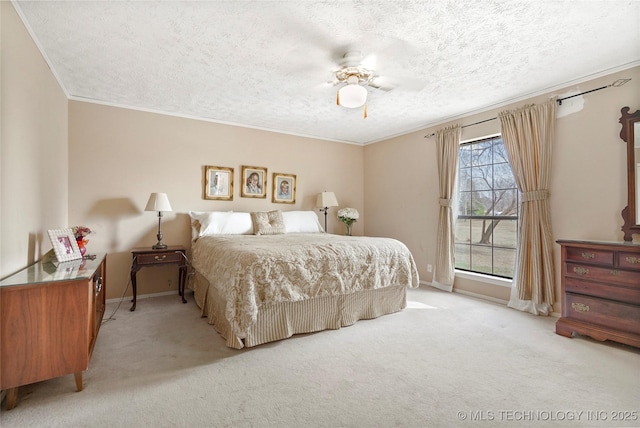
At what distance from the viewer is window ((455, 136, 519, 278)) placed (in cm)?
391

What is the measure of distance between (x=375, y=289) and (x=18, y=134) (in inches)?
128

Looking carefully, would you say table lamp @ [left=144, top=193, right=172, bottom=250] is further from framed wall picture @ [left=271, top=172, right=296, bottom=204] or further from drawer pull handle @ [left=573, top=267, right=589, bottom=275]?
drawer pull handle @ [left=573, top=267, right=589, bottom=275]

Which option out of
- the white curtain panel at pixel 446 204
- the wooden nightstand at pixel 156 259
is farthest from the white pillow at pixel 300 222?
the white curtain panel at pixel 446 204

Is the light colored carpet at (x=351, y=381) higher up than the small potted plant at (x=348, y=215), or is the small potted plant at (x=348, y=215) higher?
the small potted plant at (x=348, y=215)

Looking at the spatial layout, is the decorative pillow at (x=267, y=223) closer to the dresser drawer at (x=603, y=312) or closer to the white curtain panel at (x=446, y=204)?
the white curtain panel at (x=446, y=204)

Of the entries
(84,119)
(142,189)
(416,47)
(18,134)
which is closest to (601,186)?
(416,47)

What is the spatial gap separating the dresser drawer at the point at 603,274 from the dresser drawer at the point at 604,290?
0.04 metres

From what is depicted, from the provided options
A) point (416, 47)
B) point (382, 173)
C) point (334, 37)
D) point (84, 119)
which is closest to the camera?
point (334, 37)

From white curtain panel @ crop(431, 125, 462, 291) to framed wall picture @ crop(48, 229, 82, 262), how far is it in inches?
169

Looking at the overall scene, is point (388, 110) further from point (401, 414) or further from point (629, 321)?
point (401, 414)

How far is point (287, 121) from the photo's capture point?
457cm

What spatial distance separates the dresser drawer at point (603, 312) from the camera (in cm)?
240

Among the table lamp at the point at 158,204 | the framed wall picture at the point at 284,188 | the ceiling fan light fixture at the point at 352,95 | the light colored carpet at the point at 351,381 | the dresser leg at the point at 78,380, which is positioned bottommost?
the light colored carpet at the point at 351,381

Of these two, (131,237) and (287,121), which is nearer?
(131,237)
